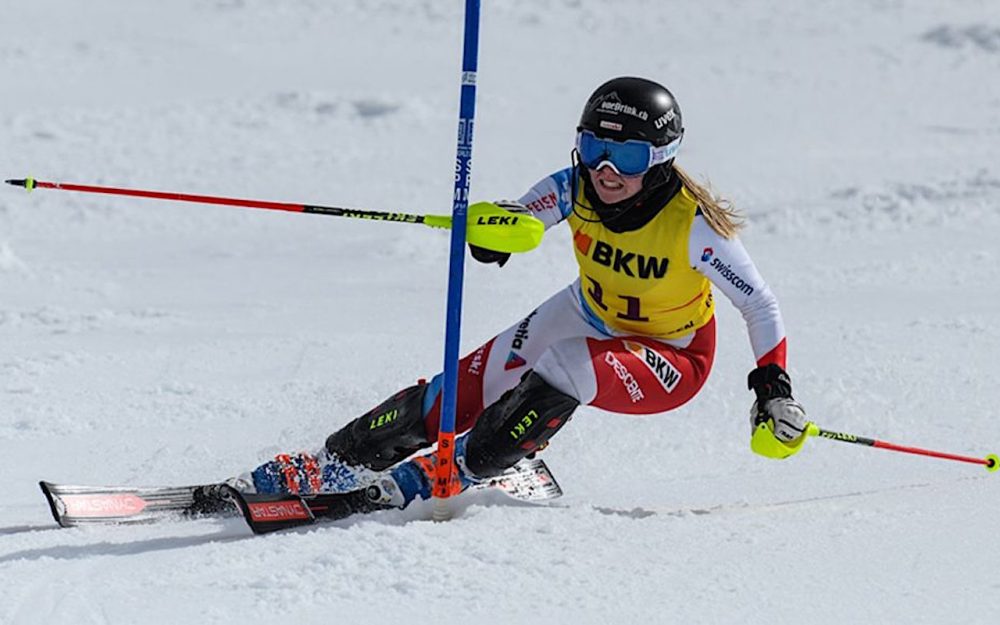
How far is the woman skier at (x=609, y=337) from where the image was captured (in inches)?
155

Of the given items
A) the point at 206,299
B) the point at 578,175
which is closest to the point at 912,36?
the point at 206,299

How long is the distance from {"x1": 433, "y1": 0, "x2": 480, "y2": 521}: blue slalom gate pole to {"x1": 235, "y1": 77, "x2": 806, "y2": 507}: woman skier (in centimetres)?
11

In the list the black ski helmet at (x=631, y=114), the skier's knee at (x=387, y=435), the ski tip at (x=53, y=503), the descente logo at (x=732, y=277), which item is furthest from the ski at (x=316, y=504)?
the black ski helmet at (x=631, y=114)

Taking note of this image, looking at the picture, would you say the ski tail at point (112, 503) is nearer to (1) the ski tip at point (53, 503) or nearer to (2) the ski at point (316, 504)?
(1) the ski tip at point (53, 503)

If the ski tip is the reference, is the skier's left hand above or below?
above

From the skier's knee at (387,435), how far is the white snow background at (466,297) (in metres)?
0.29

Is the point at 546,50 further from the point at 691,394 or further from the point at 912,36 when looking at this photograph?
the point at 691,394

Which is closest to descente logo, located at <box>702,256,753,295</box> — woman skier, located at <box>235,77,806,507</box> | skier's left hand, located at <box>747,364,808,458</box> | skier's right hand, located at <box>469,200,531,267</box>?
woman skier, located at <box>235,77,806,507</box>

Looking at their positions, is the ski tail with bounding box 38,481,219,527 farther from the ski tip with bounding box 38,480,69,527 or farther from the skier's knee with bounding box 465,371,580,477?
the skier's knee with bounding box 465,371,580,477

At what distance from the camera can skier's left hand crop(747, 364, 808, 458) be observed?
3.82 metres

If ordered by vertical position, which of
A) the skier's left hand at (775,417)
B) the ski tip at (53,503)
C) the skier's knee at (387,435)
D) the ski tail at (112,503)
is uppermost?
the skier's left hand at (775,417)

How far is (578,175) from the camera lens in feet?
14.0

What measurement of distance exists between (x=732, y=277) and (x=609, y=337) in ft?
1.76

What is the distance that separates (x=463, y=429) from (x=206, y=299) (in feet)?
11.5
